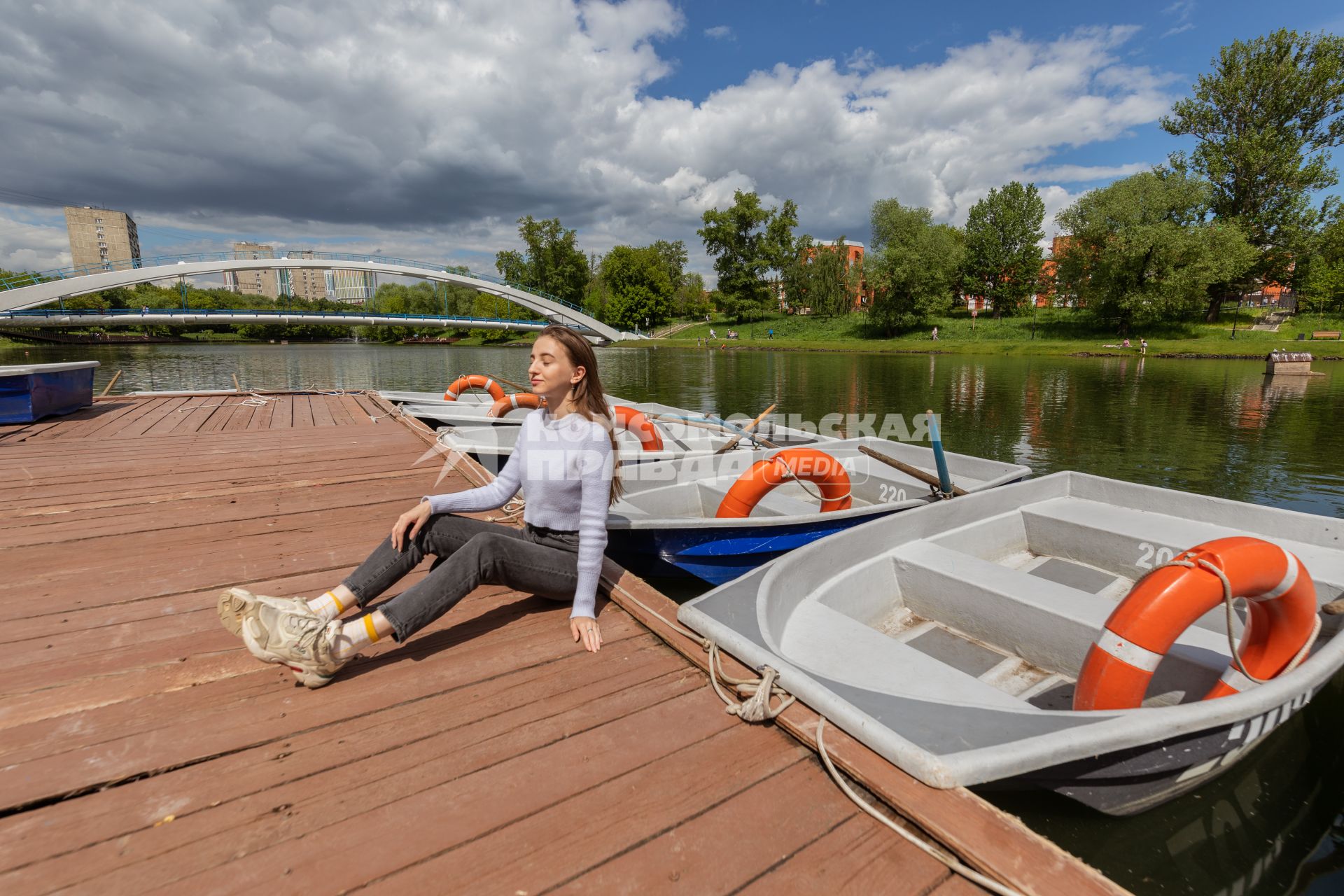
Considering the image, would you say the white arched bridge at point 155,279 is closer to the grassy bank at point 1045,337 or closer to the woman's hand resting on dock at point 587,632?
the grassy bank at point 1045,337

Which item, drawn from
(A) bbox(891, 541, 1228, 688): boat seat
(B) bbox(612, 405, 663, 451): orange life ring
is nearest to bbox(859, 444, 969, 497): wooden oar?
(A) bbox(891, 541, 1228, 688): boat seat

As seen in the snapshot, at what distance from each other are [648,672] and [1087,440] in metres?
15.1

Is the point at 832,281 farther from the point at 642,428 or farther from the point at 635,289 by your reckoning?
the point at 642,428

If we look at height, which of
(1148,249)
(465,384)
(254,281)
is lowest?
(465,384)

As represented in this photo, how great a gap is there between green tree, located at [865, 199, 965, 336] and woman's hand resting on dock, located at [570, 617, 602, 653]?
48.0 m

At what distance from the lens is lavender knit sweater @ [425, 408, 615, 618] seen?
264 cm

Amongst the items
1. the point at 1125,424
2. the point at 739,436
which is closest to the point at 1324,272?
the point at 1125,424

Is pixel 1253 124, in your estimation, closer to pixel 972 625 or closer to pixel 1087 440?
pixel 1087 440

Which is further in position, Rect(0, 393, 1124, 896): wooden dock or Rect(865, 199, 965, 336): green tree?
Rect(865, 199, 965, 336): green tree

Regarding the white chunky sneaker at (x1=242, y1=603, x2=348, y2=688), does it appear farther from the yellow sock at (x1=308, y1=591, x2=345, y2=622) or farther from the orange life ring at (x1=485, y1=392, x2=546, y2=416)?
the orange life ring at (x1=485, y1=392, x2=546, y2=416)

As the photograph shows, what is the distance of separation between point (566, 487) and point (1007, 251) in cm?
5987

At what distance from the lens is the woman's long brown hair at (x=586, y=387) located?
109 inches

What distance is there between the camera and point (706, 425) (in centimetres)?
960

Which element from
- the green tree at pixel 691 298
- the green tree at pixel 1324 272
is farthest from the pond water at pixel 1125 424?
the green tree at pixel 691 298
